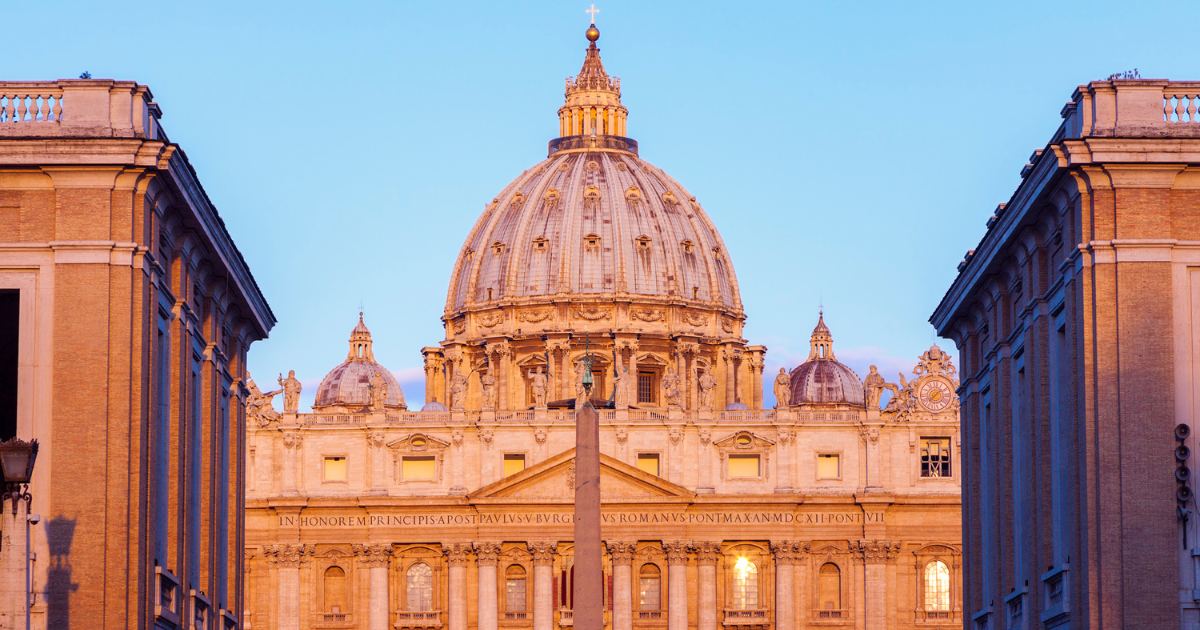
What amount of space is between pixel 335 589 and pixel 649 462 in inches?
614

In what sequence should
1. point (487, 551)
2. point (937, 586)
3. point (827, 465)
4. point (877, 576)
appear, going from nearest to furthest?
1. point (877, 576)
2. point (937, 586)
3. point (827, 465)
4. point (487, 551)

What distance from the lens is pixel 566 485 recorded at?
130 m

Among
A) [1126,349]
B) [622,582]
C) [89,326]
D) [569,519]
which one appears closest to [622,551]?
[622,582]

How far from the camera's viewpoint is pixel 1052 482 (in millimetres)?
51875

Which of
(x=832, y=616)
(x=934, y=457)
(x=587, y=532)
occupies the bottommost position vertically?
(x=832, y=616)

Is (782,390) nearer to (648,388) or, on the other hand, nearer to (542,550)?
(542,550)

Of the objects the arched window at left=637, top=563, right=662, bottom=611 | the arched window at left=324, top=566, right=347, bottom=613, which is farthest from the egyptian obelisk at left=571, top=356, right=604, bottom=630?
the arched window at left=324, top=566, right=347, bottom=613

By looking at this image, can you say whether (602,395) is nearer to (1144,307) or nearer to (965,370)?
(965,370)

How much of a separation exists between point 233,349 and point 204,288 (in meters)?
6.44

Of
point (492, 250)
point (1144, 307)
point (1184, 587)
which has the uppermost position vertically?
point (492, 250)

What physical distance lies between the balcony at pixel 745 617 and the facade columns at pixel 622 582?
4.42 metres

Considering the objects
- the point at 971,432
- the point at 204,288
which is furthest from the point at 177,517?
the point at 971,432

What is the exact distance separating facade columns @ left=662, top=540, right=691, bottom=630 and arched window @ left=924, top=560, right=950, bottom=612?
428 inches

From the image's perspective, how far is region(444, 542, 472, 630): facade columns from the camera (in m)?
131
